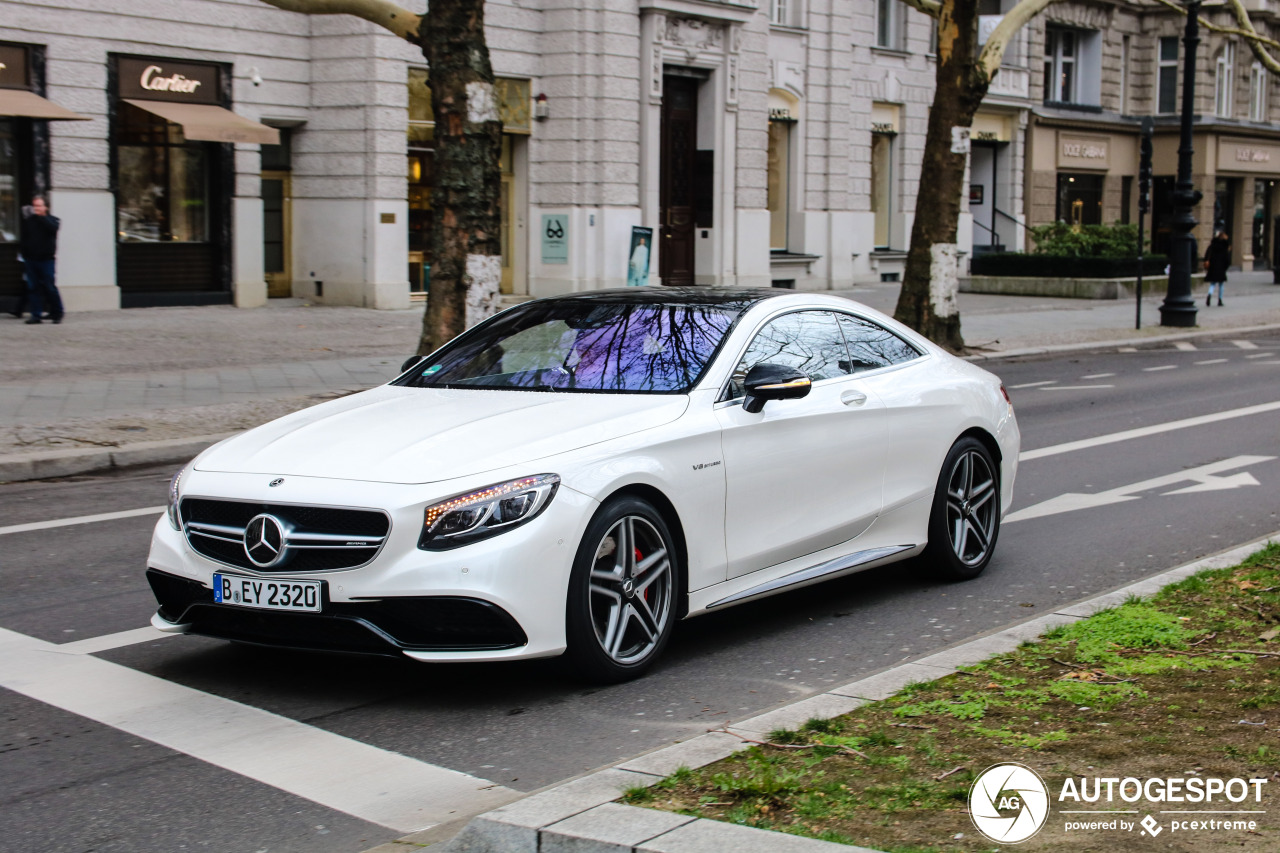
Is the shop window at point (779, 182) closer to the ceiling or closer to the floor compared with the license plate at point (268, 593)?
closer to the ceiling

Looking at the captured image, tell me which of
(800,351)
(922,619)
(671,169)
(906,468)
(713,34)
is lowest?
(922,619)

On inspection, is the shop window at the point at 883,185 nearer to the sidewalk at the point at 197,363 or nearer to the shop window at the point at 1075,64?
the sidewalk at the point at 197,363

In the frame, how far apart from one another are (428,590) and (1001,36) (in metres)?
18.3

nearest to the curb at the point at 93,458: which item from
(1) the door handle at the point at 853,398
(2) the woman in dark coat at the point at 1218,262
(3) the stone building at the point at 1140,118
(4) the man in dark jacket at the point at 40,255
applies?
(1) the door handle at the point at 853,398

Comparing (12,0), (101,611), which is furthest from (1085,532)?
(12,0)

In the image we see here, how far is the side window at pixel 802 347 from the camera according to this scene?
6668mm

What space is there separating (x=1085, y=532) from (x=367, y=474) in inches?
202

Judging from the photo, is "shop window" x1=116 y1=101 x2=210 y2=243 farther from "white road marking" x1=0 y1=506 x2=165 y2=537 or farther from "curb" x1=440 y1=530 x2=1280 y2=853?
"curb" x1=440 y1=530 x2=1280 y2=853

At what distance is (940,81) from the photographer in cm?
2092

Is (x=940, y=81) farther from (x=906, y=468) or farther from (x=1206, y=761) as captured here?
(x=1206, y=761)

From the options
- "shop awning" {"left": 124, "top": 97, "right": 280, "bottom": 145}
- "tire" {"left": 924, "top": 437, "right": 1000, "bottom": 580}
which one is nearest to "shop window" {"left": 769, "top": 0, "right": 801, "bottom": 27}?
"shop awning" {"left": 124, "top": 97, "right": 280, "bottom": 145}

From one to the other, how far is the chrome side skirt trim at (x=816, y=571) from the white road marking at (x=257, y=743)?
1720 mm

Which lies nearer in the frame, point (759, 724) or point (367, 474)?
point (759, 724)

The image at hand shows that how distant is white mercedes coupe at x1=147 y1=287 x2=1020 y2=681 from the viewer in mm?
5305
